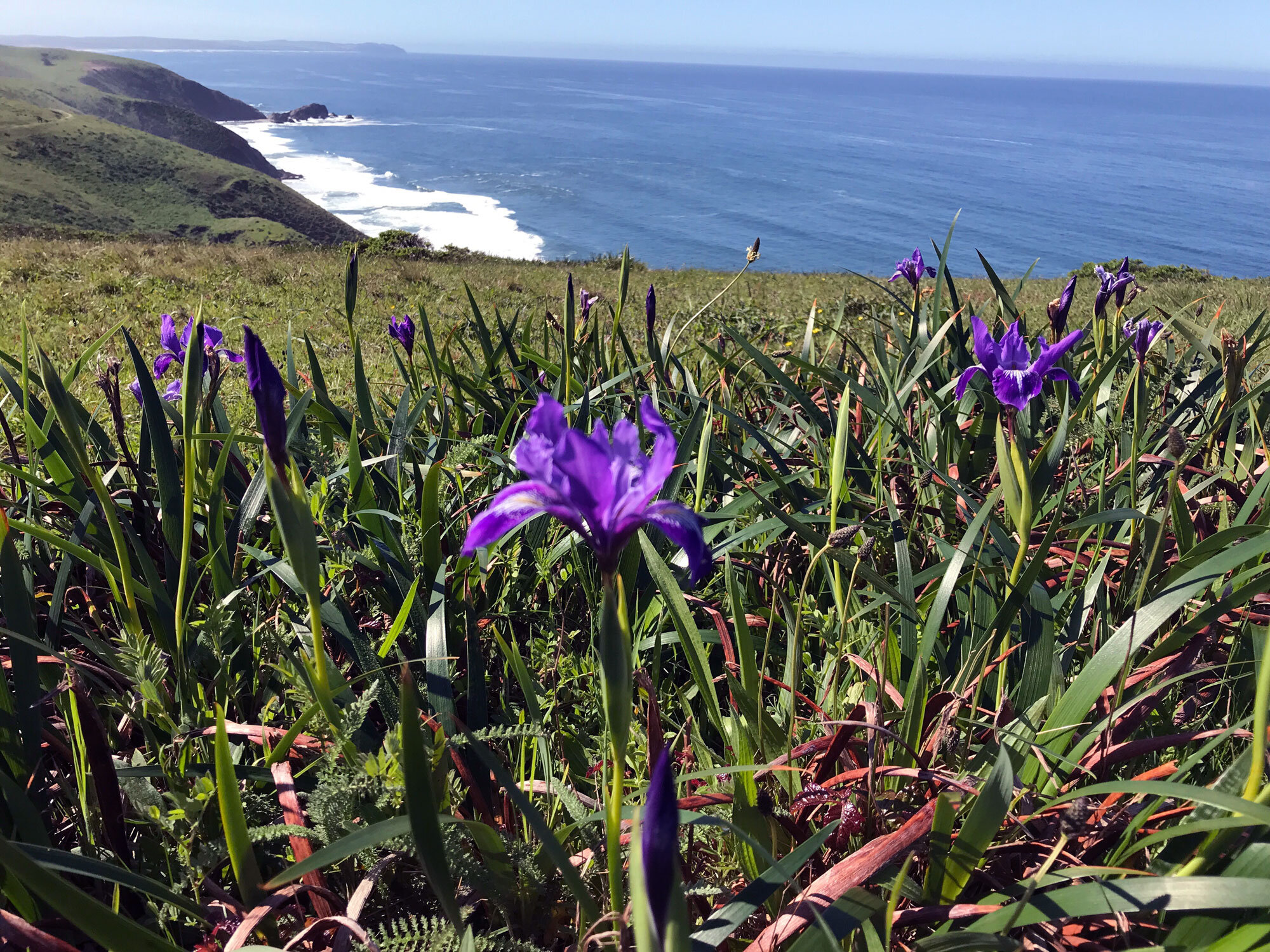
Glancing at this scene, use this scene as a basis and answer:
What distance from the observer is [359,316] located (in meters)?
9.20

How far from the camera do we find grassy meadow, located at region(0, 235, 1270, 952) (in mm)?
899

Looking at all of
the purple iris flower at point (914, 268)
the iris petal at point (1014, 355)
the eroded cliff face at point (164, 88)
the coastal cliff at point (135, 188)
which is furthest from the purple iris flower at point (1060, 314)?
the eroded cliff face at point (164, 88)

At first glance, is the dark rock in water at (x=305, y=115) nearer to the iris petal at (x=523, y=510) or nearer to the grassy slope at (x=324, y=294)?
the grassy slope at (x=324, y=294)

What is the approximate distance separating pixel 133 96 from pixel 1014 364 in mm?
124363

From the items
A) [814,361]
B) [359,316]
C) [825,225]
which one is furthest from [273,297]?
[825,225]

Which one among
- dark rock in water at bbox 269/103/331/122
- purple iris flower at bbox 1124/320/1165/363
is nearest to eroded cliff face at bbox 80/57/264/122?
dark rock in water at bbox 269/103/331/122

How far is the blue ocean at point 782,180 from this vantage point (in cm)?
4706

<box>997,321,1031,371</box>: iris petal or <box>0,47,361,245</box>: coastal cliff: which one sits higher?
<box>0,47,361,245</box>: coastal cliff

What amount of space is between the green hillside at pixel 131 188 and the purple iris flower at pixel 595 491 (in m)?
46.9

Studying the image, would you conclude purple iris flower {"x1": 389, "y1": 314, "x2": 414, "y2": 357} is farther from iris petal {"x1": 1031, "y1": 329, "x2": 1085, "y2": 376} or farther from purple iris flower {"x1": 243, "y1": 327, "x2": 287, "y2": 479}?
iris petal {"x1": 1031, "y1": 329, "x2": 1085, "y2": 376}

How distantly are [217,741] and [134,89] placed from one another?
12661cm

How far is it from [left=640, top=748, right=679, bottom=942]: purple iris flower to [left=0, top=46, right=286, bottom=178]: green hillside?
77.1 meters

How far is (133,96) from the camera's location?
97.3 meters

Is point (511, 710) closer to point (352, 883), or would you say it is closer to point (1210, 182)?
point (352, 883)
